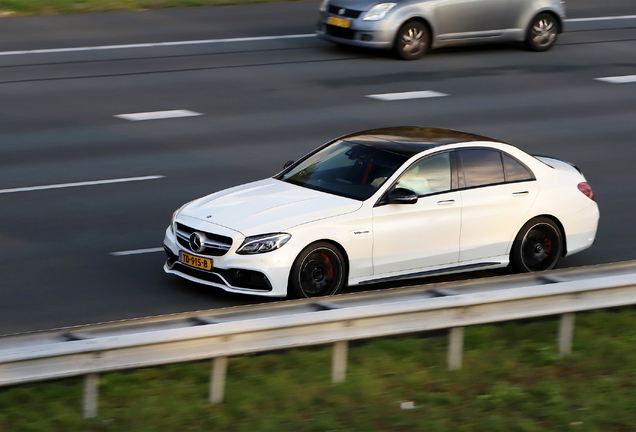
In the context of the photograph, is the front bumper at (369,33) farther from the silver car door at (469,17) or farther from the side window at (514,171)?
the side window at (514,171)

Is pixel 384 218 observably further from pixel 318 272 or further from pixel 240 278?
pixel 240 278

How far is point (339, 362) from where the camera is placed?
6648 millimetres

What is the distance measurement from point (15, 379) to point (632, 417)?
370 centimetres

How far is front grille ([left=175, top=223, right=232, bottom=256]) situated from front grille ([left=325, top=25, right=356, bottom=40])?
1213 centimetres

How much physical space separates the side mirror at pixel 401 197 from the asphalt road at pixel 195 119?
1.50 metres

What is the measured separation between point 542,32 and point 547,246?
12897 mm

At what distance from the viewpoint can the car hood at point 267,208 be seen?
28.5 feet

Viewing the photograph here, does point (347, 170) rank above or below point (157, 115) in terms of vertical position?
above

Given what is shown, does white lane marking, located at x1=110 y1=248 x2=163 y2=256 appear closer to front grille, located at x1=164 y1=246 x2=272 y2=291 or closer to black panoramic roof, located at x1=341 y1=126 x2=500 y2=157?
front grille, located at x1=164 y1=246 x2=272 y2=291

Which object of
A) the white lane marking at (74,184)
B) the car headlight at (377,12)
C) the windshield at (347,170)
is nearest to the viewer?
the windshield at (347,170)

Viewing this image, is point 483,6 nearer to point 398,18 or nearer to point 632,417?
point 398,18

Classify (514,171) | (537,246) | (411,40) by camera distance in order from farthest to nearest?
(411,40) < (537,246) < (514,171)

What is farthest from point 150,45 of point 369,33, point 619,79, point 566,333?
point 566,333

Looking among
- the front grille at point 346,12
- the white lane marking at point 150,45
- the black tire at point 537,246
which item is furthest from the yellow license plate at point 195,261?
the white lane marking at point 150,45
